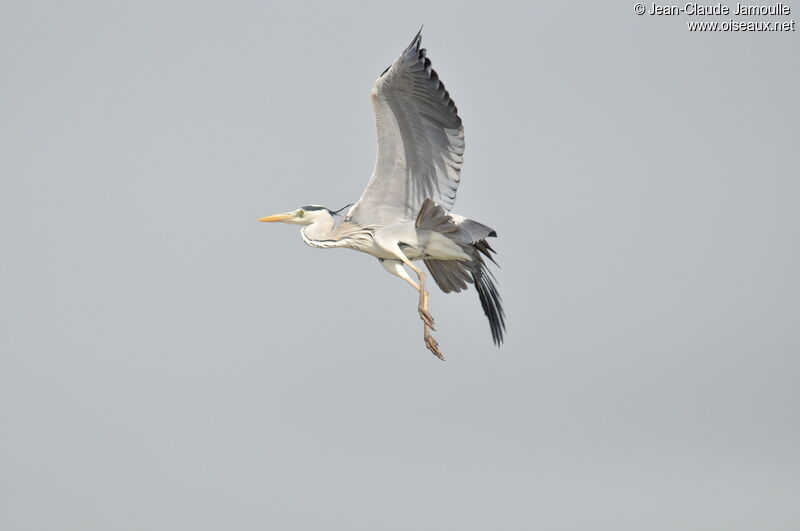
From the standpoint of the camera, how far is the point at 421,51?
16031 millimetres

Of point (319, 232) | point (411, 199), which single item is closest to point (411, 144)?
point (411, 199)

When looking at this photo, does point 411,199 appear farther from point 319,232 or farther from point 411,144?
point 319,232

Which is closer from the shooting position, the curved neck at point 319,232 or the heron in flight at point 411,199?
the heron in flight at point 411,199

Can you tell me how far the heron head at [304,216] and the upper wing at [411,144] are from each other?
1.51ft

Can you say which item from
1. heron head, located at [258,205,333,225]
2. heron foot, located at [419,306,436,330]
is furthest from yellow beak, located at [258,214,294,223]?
heron foot, located at [419,306,436,330]

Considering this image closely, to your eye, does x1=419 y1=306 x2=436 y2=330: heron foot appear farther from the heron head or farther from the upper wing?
the heron head

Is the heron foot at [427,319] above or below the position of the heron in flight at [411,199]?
below

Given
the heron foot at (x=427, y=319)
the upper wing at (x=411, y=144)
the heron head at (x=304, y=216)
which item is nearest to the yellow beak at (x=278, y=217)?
the heron head at (x=304, y=216)

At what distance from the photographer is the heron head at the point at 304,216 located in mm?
17922

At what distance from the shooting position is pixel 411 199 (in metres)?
17.5

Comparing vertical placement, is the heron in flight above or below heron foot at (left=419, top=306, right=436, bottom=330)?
above

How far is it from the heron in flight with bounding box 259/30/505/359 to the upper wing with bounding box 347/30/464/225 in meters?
0.01

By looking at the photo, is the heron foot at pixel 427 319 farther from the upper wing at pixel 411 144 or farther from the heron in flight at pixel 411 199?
the upper wing at pixel 411 144

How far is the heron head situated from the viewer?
1792cm
